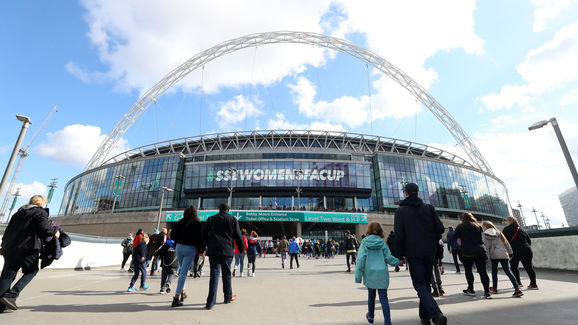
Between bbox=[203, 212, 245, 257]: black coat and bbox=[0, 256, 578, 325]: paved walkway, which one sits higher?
bbox=[203, 212, 245, 257]: black coat

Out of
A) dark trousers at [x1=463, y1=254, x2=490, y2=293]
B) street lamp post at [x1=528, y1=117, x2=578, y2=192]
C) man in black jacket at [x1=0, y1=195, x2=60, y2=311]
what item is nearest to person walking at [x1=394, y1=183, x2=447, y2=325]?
dark trousers at [x1=463, y1=254, x2=490, y2=293]

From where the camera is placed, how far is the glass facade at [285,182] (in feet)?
161

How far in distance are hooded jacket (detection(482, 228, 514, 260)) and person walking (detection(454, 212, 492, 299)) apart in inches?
25.5

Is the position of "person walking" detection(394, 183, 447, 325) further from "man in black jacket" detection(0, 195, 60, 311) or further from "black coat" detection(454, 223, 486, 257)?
"man in black jacket" detection(0, 195, 60, 311)

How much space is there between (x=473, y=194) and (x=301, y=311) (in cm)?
6530

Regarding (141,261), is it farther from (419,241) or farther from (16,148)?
(16,148)

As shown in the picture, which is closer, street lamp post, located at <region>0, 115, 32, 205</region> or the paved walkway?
the paved walkway

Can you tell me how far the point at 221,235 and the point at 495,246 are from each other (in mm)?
6201

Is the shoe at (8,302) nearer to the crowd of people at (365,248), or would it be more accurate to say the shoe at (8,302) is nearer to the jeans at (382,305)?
the crowd of people at (365,248)

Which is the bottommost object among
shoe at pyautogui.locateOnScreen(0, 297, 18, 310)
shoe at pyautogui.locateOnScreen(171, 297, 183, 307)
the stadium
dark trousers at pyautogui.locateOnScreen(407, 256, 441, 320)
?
shoe at pyautogui.locateOnScreen(171, 297, 183, 307)

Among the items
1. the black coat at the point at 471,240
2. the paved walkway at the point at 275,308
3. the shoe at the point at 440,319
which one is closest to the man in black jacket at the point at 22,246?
the paved walkway at the point at 275,308

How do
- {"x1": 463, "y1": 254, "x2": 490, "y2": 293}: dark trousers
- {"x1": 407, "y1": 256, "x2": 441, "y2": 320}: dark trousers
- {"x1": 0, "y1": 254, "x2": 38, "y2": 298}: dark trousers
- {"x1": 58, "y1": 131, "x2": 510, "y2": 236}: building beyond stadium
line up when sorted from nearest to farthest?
{"x1": 407, "y1": 256, "x2": 441, "y2": 320}: dark trousers
{"x1": 0, "y1": 254, "x2": 38, "y2": 298}: dark trousers
{"x1": 463, "y1": 254, "x2": 490, "y2": 293}: dark trousers
{"x1": 58, "y1": 131, "x2": 510, "y2": 236}: building beyond stadium

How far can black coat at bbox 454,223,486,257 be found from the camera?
18.5 feet

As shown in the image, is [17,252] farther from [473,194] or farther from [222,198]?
[473,194]
